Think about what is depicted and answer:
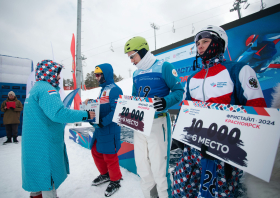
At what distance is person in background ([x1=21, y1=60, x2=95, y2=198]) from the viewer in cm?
146

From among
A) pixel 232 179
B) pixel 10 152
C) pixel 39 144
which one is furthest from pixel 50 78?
pixel 10 152

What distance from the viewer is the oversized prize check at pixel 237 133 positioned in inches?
27.3

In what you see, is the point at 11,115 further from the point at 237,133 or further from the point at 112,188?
the point at 237,133

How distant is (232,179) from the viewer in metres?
0.93

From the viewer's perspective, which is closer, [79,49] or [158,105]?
[158,105]

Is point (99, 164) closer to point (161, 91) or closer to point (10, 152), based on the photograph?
point (161, 91)

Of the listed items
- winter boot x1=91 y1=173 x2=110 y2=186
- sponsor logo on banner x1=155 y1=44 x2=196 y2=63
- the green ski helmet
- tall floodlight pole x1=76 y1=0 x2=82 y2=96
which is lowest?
winter boot x1=91 y1=173 x2=110 y2=186

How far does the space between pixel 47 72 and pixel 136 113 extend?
50.2 inches

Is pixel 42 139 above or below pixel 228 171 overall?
above

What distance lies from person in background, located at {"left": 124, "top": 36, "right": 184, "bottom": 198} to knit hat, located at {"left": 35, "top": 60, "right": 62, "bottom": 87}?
3.36 ft

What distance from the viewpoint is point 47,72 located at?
1625mm

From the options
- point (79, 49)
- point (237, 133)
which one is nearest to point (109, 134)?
point (237, 133)

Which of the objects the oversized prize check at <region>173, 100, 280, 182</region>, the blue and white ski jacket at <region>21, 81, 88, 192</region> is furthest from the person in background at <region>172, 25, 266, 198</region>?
the blue and white ski jacket at <region>21, 81, 88, 192</region>

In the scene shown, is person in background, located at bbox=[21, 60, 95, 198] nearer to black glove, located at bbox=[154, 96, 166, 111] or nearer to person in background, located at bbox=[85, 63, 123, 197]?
person in background, located at bbox=[85, 63, 123, 197]
